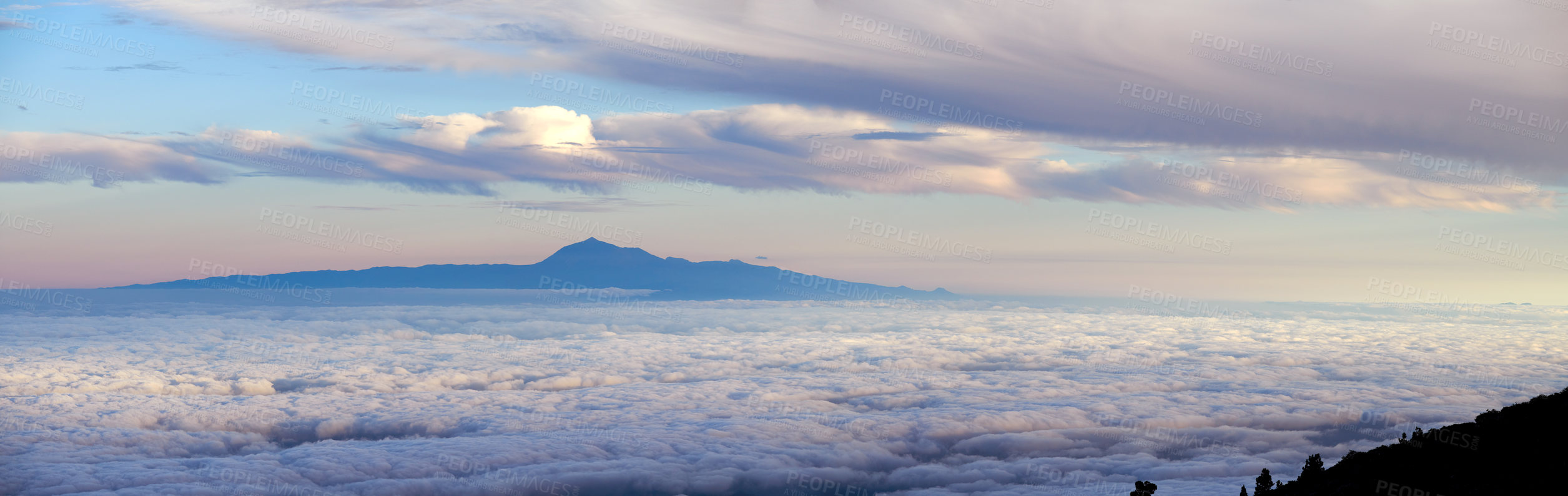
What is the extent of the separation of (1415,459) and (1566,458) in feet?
46.6

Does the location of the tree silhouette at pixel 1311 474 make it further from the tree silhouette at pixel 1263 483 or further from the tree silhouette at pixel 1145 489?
the tree silhouette at pixel 1145 489

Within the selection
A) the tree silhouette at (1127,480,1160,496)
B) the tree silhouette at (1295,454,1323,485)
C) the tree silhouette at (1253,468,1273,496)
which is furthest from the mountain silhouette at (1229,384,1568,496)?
the tree silhouette at (1127,480,1160,496)

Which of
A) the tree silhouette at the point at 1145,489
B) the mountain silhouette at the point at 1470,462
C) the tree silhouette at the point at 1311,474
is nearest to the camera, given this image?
the tree silhouette at the point at 1145,489

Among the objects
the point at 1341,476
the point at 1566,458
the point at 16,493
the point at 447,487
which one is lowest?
the point at 16,493

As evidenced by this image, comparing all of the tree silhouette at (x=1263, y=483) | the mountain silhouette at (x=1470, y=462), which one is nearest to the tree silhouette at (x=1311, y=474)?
the mountain silhouette at (x=1470, y=462)

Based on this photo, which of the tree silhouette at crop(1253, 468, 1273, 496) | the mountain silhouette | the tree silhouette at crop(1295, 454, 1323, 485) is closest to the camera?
the mountain silhouette

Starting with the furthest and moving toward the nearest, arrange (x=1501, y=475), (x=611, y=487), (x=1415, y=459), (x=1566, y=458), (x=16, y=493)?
(x=611, y=487) → (x=16, y=493) → (x=1415, y=459) → (x=1501, y=475) → (x=1566, y=458)

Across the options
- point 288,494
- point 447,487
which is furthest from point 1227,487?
point 288,494

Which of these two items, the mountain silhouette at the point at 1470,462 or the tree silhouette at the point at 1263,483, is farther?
the tree silhouette at the point at 1263,483

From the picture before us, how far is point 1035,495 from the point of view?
172 m

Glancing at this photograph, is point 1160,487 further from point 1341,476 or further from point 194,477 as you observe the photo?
point 194,477

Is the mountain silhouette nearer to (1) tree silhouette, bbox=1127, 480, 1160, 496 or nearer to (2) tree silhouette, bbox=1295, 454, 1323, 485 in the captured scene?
Answer: (2) tree silhouette, bbox=1295, 454, 1323, 485

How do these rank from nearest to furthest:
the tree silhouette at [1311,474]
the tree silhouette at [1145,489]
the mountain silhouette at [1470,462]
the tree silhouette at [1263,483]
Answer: the tree silhouette at [1145,489] → the mountain silhouette at [1470,462] → the tree silhouette at [1263,483] → the tree silhouette at [1311,474]

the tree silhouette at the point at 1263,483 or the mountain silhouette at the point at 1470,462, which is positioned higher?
the mountain silhouette at the point at 1470,462
